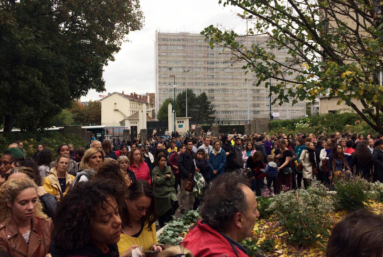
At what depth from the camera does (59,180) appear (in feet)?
18.4

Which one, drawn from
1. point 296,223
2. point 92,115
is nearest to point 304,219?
point 296,223

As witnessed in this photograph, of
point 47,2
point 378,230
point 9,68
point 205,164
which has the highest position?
point 47,2

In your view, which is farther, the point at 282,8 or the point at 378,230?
the point at 282,8

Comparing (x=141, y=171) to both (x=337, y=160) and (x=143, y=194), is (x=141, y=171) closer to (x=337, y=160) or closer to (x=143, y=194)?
(x=143, y=194)

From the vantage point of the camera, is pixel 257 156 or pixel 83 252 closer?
pixel 83 252

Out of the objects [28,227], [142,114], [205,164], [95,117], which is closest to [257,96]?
[95,117]

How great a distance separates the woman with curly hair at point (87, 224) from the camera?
7.27 feet

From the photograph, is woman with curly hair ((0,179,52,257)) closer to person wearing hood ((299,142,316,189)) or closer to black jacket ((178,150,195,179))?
black jacket ((178,150,195,179))

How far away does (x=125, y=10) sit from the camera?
73.6ft

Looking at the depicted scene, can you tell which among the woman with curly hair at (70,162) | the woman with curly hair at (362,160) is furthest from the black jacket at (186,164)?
the woman with curly hair at (362,160)

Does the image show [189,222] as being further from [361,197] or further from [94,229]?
[94,229]

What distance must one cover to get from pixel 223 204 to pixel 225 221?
0.35 feet

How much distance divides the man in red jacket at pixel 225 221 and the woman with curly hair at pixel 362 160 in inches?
334

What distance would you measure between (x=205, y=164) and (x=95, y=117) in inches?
3376
